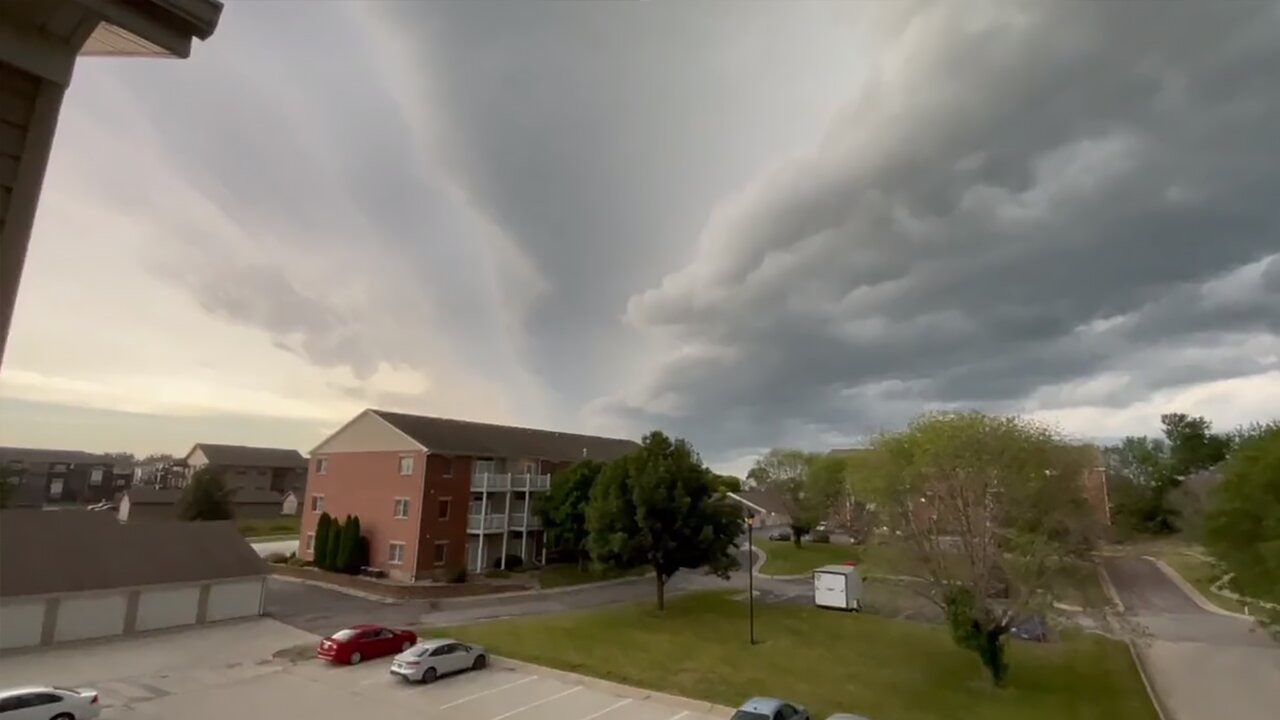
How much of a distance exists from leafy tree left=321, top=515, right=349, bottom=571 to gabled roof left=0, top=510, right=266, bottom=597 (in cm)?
1196

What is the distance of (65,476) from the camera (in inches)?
2717

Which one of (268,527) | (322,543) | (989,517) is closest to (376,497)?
(322,543)

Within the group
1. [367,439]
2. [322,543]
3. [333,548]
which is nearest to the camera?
[333,548]

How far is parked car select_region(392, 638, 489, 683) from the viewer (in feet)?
69.2

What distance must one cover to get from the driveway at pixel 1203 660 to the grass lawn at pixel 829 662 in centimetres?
128

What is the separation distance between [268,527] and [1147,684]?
70.6 meters

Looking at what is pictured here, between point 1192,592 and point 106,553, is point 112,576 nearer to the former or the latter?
point 106,553

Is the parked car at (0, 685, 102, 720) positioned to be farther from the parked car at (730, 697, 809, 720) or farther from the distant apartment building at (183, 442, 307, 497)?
the distant apartment building at (183, 442, 307, 497)

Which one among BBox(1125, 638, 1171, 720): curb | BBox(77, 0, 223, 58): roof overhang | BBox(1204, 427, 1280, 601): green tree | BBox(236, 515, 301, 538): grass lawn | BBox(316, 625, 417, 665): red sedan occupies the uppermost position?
BBox(77, 0, 223, 58): roof overhang

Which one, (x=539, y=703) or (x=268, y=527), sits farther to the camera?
(x=268, y=527)

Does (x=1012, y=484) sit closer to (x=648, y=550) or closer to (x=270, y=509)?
(x=648, y=550)

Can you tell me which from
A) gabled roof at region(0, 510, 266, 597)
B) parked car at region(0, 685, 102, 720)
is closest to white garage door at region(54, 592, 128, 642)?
gabled roof at region(0, 510, 266, 597)

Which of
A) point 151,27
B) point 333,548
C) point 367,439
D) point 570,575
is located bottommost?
point 570,575

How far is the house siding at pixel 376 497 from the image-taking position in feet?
137
